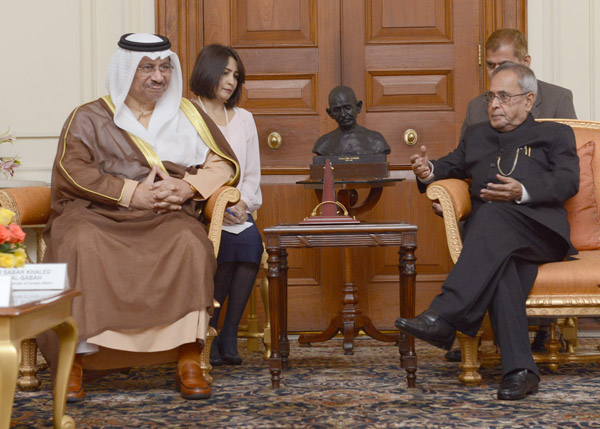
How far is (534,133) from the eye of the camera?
3.53 metres

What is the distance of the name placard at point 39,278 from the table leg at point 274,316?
40.6 inches

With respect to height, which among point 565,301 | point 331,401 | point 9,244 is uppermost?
point 9,244

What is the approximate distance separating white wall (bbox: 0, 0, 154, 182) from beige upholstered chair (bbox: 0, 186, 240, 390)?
128cm

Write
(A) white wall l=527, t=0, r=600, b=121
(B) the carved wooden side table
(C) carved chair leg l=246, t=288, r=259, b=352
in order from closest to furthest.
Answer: (B) the carved wooden side table, (C) carved chair leg l=246, t=288, r=259, b=352, (A) white wall l=527, t=0, r=600, b=121

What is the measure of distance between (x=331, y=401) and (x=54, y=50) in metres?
2.90

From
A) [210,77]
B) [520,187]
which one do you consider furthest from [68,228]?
[520,187]

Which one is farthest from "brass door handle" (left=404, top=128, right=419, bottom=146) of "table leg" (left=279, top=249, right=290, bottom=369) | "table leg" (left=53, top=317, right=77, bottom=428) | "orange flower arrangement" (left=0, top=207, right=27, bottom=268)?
"orange flower arrangement" (left=0, top=207, right=27, bottom=268)

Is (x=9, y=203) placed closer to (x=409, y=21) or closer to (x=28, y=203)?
(x=28, y=203)

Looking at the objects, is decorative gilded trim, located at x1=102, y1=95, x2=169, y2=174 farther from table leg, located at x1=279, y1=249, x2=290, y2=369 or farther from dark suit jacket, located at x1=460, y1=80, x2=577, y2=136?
dark suit jacket, located at x1=460, y1=80, x2=577, y2=136

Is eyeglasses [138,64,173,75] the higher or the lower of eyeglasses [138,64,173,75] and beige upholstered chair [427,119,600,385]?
the higher

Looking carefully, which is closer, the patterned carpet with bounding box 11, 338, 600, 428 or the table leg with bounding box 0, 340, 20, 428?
the table leg with bounding box 0, 340, 20, 428

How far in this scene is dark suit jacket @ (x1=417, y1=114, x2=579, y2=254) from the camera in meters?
3.32

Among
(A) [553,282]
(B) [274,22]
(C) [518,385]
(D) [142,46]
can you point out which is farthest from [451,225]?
(B) [274,22]

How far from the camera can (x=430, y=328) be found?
302cm
